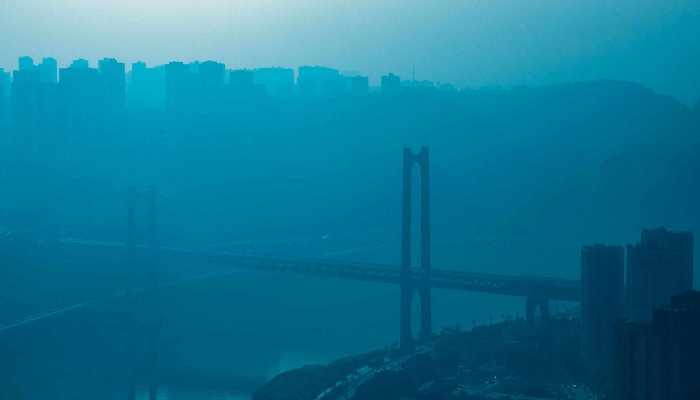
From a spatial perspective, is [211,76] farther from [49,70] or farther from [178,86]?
[49,70]

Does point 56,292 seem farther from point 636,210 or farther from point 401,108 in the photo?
point 401,108

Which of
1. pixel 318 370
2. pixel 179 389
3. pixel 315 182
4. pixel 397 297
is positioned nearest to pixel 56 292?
pixel 397 297

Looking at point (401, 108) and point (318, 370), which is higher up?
point (401, 108)

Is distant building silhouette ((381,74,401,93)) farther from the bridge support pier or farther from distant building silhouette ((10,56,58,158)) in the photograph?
the bridge support pier

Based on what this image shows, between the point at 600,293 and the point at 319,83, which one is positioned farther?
the point at 319,83

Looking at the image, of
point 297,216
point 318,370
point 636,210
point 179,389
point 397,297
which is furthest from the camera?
point 297,216

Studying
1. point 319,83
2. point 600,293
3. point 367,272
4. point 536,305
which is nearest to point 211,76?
point 319,83

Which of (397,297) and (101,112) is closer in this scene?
(397,297)
